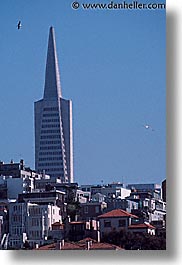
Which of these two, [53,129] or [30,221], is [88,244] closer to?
[30,221]

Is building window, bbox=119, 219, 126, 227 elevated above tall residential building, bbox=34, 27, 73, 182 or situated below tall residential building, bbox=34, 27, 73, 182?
below

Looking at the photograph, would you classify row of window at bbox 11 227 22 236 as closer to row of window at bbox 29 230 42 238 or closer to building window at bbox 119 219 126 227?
row of window at bbox 29 230 42 238

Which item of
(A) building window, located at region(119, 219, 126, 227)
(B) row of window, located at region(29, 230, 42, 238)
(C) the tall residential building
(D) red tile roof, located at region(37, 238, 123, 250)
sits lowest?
(D) red tile roof, located at region(37, 238, 123, 250)

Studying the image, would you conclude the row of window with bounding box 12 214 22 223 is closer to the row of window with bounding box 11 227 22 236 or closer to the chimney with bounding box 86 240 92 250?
the row of window with bounding box 11 227 22 236

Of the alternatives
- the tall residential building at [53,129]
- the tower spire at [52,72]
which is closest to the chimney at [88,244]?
the tall residential building at [53,129]

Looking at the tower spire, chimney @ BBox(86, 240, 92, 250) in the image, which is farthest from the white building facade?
the tower spire

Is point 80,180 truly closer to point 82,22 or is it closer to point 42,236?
point 42,236

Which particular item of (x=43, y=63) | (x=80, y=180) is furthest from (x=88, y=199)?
(x=43, y=63)

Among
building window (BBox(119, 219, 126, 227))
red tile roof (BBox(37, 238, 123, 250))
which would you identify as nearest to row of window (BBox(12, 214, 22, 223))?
red tile roof (BBox(37, 238, 123, 250))

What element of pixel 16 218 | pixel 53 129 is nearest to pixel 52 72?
pixel 53 129
